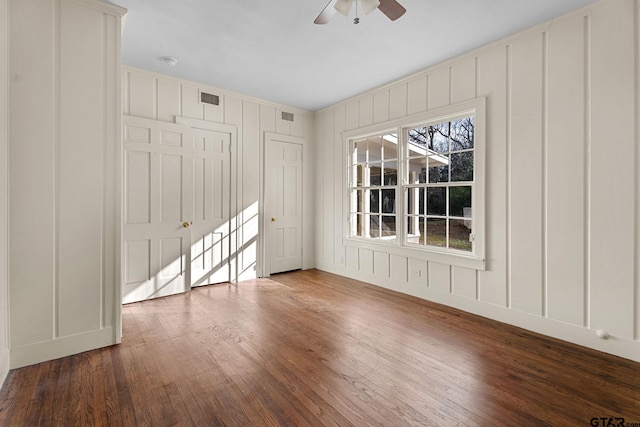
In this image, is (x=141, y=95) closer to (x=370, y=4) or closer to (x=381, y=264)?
(x=370, y=4)

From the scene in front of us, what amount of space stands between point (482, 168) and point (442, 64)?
135 cm

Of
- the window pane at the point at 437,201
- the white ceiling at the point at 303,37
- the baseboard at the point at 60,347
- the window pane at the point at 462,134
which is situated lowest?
the baseboard at the point at 60,347

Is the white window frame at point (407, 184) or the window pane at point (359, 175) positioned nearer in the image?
the white window frame at point (407, 184)

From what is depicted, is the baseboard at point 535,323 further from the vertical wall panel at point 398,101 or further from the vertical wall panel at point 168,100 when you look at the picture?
the vertical wall panel at point 168,100

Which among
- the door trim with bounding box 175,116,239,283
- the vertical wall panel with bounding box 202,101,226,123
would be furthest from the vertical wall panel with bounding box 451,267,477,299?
the vertical wall panel with bounding box 202,101,226,123

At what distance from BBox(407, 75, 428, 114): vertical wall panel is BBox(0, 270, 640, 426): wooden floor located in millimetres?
2560

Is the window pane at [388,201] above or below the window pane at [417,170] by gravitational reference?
below

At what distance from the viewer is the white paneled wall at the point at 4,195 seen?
7.06 feet

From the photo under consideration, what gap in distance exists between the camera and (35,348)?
2.39 metres

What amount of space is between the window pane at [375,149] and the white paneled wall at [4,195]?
399cm

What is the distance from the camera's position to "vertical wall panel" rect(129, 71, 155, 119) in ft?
12.7

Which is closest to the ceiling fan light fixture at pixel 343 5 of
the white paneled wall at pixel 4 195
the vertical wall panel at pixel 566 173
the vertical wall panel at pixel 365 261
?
the vertical wall panel at pixel 566 173

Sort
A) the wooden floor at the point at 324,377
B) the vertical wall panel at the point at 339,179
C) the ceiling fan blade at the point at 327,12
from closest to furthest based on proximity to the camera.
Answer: the wooden floor at the point at 324,377
the ceiling fan blade at the point at 327,12
the vertical wall panel at the point at 339,179

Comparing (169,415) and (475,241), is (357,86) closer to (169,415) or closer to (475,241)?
(475,241)
